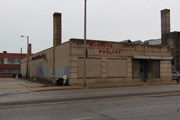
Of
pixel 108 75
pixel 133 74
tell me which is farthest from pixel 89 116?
pixel 133 74

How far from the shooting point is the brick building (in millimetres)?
64500

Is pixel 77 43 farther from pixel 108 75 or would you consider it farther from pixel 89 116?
pixel 89 116

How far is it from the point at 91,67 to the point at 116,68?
10.8ft

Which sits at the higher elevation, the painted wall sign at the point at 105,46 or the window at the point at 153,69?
the painted wall sign at the point at 105,46

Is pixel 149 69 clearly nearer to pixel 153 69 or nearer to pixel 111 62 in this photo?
pixel 153 69

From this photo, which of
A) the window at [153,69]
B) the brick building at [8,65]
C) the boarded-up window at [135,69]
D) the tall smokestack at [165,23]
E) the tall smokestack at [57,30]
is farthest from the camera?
the brick building at [8,65]

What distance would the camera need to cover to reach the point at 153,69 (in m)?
27.1

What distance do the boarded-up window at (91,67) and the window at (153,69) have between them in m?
7.25

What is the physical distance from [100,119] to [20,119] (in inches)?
103

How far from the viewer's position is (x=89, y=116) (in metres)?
7.28

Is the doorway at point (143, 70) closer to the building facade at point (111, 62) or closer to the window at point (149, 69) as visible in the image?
the building facade at point (111, 62)

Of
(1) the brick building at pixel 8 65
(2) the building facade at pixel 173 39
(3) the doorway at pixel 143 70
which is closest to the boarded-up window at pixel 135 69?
(3) the doorway at pixel 143 70

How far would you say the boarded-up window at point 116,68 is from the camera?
2420cm

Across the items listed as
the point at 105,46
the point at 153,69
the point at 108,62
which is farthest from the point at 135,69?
the point at 105,46
